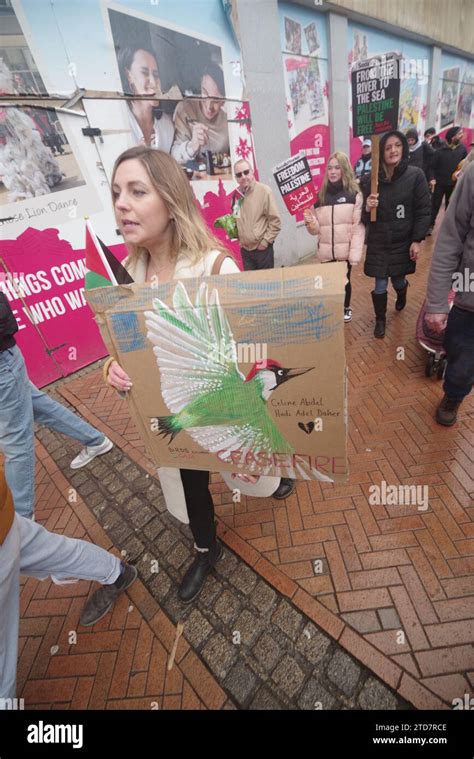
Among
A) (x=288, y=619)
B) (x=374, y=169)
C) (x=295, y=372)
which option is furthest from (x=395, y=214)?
(x=288, y=619)

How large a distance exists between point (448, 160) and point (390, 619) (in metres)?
8.72

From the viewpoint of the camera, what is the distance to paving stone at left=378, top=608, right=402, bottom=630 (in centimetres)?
177

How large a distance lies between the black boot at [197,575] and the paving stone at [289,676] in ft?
1.92

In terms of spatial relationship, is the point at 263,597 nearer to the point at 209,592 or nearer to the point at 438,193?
the point at 209,592

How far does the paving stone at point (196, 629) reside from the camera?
6.10 ft

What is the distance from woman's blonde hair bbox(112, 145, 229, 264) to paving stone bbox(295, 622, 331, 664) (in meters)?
1.92

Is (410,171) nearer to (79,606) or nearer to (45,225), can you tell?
(45,225)

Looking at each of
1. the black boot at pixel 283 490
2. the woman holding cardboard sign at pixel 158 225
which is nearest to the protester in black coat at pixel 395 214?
the black boot at pixel 283 490

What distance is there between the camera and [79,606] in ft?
6.96

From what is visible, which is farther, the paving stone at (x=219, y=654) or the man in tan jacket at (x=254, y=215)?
the man in tan jacket at (x=254, y=215)

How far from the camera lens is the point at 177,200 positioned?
1.32 meters

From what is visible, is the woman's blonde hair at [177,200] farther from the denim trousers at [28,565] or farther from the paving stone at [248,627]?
the paving stone at [248,627]

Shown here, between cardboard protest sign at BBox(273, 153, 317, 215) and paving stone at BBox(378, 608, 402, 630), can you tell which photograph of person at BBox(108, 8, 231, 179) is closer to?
cardboard protest sign at BBox(273, 153, 317, 215)
